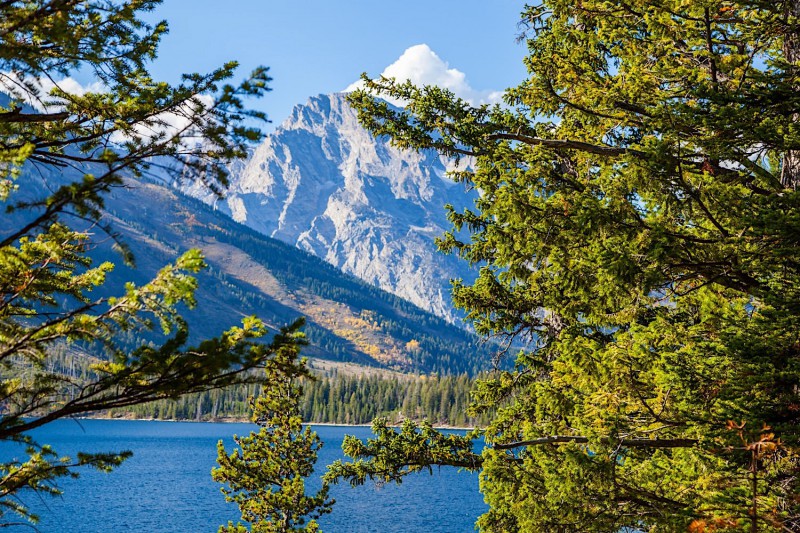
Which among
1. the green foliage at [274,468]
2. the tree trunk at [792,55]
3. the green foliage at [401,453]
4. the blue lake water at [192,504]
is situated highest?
the tree trunk at [792,55]

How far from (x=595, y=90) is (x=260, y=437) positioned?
50.7ft

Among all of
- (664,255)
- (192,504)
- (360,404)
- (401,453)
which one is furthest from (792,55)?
(360,404)

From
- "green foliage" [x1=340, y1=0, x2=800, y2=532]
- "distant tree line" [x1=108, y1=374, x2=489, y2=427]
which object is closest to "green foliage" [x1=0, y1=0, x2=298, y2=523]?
"green foliage" [x1=340, y1=0, x2=800, y2=532]

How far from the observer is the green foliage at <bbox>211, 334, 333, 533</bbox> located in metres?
18.6

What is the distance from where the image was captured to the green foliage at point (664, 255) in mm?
6363

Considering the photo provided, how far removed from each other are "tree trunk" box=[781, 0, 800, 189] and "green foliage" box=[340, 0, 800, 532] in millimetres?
25

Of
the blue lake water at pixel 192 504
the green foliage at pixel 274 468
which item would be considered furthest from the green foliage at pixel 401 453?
the blue lake water at pixel 192 504

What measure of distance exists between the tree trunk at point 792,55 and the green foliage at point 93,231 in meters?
6.26

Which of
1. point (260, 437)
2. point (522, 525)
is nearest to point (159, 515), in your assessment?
point (260, 437)

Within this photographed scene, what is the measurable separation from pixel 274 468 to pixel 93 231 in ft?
48.2

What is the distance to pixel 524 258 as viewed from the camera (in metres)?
9.27

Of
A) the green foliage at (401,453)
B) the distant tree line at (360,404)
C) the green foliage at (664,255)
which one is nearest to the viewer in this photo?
the green foliage at (664,255)

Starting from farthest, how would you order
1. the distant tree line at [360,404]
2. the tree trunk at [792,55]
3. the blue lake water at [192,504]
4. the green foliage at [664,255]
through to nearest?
1. the distant tree line at [360,404]
2. the blue lake water at [192,504]
3. the tree trunk at [792,55]
4. the green foliage at [664,255]

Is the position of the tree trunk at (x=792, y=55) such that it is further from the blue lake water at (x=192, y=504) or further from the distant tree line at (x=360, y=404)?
the distant tree line at (x=360, y=404)
